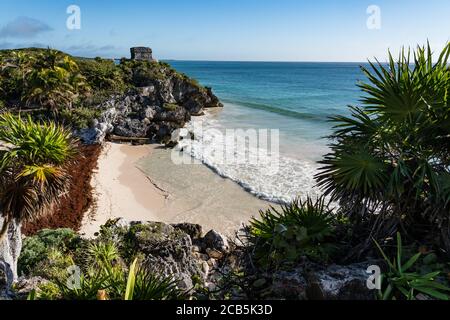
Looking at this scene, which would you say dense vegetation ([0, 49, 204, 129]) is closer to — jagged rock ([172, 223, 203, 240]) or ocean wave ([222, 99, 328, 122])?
ocean wave ([222, 99, 328, 122])

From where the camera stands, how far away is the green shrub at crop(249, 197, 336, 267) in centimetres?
457

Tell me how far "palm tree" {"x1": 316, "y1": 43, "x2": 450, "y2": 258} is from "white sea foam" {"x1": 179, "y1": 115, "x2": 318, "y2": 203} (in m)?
11.3

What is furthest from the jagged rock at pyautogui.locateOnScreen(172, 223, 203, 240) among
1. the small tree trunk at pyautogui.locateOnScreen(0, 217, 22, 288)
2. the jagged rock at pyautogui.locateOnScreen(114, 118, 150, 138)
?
the jagged rock at pyautogui.locateOnScreen(114, 118, 150, 138)

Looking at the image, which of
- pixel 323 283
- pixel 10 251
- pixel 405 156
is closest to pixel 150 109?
pixel 10 251

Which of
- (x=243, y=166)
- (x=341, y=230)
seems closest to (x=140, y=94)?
(x=243, y=166)

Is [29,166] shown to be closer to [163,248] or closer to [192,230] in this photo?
[163,248]

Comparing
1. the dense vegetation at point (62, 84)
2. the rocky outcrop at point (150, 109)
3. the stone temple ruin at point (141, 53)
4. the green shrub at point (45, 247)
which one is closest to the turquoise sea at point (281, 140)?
the rocky outcrop at point (150, 109)

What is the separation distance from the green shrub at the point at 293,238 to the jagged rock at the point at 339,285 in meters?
0.36

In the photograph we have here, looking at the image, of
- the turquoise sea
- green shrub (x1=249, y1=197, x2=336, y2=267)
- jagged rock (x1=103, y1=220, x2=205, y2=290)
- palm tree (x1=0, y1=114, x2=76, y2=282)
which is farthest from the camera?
the turquoise sea

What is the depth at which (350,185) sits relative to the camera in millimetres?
4617

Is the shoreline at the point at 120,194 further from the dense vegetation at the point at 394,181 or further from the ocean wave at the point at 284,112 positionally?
the ocean wave at the point at 284,112

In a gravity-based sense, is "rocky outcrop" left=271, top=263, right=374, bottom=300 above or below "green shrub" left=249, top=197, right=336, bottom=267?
below

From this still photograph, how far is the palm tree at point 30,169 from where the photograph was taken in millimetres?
6367
